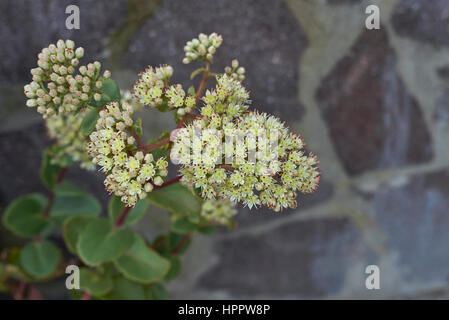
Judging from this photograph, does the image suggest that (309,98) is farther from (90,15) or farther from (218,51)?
(90,15)

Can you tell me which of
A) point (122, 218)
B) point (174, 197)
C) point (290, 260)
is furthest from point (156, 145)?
point (290, 260)

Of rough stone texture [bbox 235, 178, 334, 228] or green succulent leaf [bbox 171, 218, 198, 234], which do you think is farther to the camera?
rough stone texture [bbox 235, 178, 334, 228]

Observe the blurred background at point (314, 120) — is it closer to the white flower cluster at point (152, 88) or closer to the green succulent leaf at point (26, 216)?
the green succulent leaf at point (26, 216)

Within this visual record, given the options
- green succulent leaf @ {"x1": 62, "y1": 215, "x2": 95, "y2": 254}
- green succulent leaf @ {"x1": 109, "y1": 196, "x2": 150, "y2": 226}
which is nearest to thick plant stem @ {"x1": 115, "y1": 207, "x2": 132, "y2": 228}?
green succulent leaf @ {"x1": 109, "y1": 196, "x2": 150, "y2": 226}

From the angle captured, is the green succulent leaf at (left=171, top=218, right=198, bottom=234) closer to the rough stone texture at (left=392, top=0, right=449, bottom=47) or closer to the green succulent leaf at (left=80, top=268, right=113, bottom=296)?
the green succulent leaf at (left=80, top=268, right=113, bottom=296)

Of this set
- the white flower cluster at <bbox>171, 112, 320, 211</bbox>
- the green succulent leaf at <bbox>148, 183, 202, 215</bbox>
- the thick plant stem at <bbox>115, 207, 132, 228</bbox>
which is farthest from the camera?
the thick plant stem at <bbox>115, 207, 132, 228</bbox>

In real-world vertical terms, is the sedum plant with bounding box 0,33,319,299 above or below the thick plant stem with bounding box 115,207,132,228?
above
